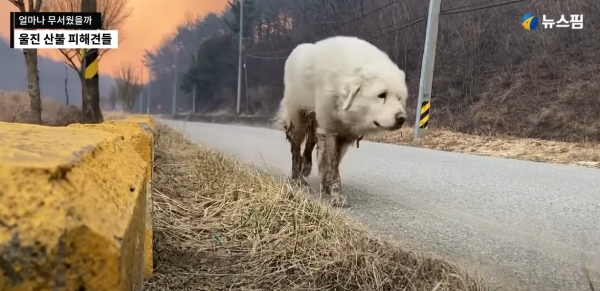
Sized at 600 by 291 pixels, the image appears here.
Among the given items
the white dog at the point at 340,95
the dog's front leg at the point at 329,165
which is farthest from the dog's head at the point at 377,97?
the dog's front leg at the point at 329,165

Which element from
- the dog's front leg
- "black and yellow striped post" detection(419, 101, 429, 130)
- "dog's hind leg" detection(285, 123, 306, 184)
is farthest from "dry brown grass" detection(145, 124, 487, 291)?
"black and yellow striped post" detection(419, 101, 429, 130)

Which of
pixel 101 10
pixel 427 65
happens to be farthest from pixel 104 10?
pixel 427 65

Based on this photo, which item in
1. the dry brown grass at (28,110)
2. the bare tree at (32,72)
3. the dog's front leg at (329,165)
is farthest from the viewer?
the dry brown grass at (28,110)

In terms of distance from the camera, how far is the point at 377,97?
4332 millimetres

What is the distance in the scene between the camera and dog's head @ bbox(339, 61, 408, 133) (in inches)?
169

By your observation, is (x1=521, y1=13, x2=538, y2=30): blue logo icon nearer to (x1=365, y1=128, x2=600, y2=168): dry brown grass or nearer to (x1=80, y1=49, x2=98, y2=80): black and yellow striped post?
(x1=365, y1=128, x2=600, y2=168): dry brown grass

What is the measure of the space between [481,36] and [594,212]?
2051 centimetres

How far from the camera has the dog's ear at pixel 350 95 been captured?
4.38 meters

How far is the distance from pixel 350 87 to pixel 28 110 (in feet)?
29.5

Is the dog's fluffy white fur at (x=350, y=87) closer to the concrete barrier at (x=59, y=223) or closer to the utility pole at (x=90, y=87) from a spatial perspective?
the concrete barrier at (x=59, y=223)

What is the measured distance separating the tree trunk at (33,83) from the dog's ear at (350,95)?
24.5 ft

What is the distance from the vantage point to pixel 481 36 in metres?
23.8

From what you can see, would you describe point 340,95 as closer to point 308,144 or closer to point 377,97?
point 377,97

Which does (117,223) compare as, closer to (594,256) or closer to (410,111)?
(594,256)
